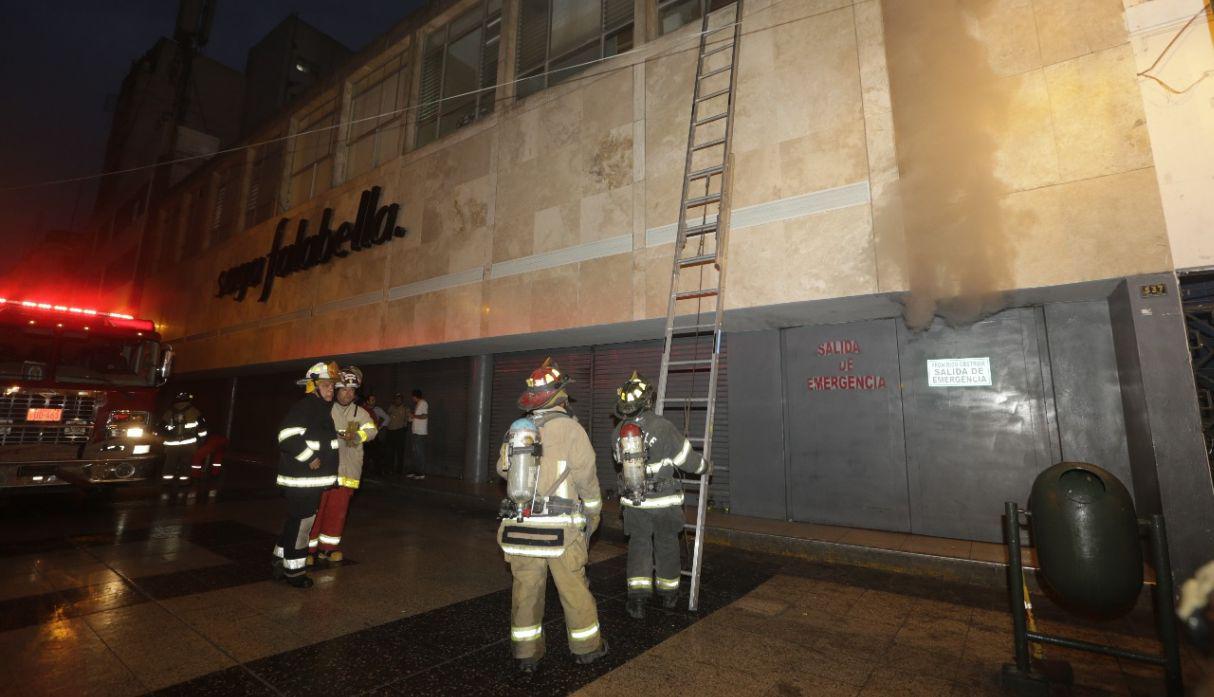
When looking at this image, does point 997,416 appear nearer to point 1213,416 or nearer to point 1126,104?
point 1213,416

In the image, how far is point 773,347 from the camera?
786 centimetres

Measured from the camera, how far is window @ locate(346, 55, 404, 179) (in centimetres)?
1290

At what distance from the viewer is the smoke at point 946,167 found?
553cm

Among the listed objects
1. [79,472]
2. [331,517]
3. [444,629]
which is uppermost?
[79,472]

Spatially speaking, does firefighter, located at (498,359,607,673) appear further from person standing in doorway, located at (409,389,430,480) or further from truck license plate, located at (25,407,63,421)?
person standing in doorway, located at (409,389,430,480)

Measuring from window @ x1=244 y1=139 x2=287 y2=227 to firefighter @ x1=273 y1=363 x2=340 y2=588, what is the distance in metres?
14.7

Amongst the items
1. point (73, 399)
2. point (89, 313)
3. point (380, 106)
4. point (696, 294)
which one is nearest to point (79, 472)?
point (73, 399)

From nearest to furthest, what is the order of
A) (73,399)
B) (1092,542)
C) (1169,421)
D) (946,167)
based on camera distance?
(1092,542) → (1169,421) → (946,167) → (73,399)

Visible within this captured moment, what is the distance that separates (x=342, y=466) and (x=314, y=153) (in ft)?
45.1

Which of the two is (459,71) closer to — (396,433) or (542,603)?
(396,433)

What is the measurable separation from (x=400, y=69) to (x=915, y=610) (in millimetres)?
15509

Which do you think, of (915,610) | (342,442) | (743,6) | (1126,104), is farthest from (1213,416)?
(342,442)

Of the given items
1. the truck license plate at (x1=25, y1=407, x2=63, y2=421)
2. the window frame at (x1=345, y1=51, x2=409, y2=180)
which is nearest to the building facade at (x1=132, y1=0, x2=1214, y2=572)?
the window frame at (x1=345, y1=51, x2=409, y2=180)

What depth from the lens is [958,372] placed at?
257 inches
